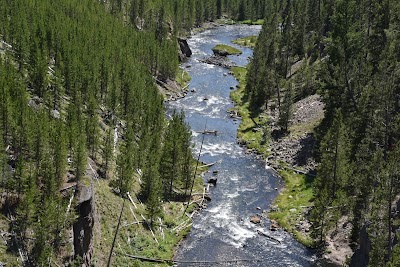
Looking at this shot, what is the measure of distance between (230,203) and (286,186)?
509 inches

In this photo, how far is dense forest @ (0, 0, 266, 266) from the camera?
44.9m

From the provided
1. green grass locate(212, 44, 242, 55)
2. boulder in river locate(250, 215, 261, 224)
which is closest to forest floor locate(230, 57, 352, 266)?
boulder in river locate(250, 215, 261, 224)

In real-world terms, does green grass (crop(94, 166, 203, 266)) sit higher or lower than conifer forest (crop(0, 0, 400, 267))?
lower

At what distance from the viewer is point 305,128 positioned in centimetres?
9675

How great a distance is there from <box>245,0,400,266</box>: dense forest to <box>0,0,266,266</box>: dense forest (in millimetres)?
23601

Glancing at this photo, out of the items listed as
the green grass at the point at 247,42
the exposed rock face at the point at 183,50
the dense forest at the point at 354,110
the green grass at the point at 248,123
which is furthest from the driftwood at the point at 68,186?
the green grass at the point at 247,42

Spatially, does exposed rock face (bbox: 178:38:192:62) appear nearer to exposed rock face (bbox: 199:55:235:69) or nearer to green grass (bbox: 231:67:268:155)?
exposed rock face (bbox: 199:55:235:69)

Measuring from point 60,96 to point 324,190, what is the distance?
155 ft

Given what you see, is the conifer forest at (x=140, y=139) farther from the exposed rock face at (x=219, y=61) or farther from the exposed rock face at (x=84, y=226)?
the exposed rock face at (x=219, y=61)

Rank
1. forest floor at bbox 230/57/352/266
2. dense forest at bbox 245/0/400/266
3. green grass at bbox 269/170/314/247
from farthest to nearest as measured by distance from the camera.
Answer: green grass at bbox 269/170/314/247
forest floor at bbox 230/57/352/266
dense forest at bbox 245/0/400/266

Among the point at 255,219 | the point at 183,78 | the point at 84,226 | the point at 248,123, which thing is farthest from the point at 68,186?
the point at 183,78

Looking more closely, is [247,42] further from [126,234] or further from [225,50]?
[126,234]

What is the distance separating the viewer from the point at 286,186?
8019 cm

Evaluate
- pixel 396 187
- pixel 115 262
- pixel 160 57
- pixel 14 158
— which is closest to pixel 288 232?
pixel 396 187
